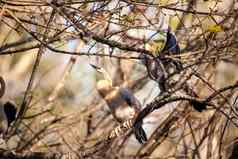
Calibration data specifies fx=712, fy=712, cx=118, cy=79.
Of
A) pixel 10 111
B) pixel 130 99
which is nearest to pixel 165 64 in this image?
pixel 130 99

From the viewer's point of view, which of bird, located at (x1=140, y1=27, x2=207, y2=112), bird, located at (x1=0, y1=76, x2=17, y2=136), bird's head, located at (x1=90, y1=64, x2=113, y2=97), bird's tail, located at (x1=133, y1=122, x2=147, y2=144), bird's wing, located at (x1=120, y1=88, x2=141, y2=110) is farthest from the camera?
bird's head, located at (x1=90, y1=64, x2=113, y2=97)

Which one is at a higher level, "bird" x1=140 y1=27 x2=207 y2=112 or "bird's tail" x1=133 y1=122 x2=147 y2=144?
"bird" x1=140 y1=27 x2=207 y2=112

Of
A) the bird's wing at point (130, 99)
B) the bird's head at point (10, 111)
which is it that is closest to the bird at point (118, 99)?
the bird's wing at point (130, 99)

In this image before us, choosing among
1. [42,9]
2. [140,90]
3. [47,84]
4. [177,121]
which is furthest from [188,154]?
[47,84]

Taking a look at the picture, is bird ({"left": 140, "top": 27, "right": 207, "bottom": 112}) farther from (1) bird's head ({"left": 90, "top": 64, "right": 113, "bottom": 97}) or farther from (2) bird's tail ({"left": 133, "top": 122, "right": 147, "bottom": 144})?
(1) bird's head ({"left": 90, "top": 64, "right": 113, "bottom": 97})

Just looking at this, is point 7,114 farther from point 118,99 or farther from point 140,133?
point 140,133

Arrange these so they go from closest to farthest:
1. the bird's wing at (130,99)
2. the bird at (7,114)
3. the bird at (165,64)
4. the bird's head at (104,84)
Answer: the bird at (165,64)
the bird at (7,114)
the bird's wing at (130,99)
the bird's head at (104,84)

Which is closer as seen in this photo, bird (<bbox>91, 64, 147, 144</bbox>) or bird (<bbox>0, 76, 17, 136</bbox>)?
bird (<bbox>0, 76, 17, 136</bbox>)

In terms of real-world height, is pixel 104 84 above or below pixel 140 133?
above

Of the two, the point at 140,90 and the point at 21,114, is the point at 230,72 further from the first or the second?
the point at 21,114

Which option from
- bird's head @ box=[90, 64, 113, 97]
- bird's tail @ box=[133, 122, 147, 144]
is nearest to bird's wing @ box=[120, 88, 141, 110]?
bird's head @ box=[90, 64, 113, 97]

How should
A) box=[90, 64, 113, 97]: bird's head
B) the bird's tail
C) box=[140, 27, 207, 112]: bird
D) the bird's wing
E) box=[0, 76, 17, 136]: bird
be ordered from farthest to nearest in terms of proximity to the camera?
1. box=[90, 64, 113, 97]: bird's head
2. the bird's wing
3. box=[0, 76, 17, 136]: bird
4. the bird's tail
5. box=[140, 27, 207, 112]: bird

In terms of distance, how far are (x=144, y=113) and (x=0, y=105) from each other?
2.49 m

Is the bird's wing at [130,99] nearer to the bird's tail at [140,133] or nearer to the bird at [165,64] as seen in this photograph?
the bird's tail at [140,133]
